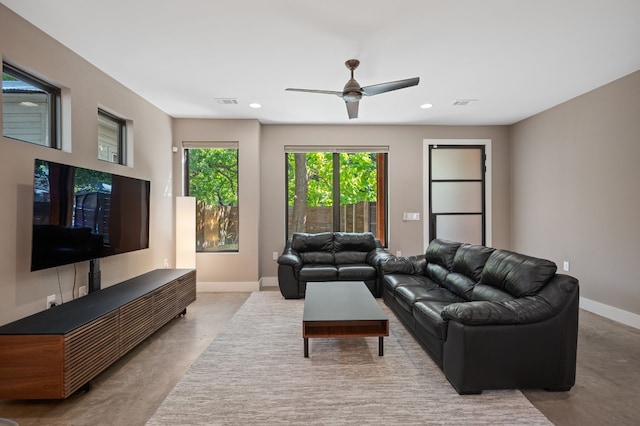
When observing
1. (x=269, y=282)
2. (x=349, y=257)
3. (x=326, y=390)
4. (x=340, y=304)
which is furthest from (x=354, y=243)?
(x=326, y=390)

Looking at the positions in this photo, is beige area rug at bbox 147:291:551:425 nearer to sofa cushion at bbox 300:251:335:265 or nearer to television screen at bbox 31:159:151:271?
television screen at bbox 31:159:151:271

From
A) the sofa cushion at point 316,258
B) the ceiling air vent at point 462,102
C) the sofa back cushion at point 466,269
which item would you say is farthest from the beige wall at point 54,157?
the ceiling air vent at point 462,102

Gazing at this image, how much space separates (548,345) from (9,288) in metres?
4.00

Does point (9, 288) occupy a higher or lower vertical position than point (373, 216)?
lower

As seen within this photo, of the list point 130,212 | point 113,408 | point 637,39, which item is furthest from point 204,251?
point 637,39

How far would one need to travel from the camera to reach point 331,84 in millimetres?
3781

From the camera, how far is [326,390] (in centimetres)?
225

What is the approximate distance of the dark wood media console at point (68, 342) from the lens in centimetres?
201

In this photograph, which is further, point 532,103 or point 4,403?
point 532,103

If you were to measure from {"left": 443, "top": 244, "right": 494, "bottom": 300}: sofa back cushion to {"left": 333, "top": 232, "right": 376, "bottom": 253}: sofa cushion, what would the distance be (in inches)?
67.6

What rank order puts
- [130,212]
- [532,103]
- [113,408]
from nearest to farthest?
[113,408]
[130,212]
[532,103]

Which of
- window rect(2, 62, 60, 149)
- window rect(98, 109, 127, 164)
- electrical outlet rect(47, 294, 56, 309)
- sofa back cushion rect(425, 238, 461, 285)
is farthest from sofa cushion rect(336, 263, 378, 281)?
window rect(2, 62, 60, 149)

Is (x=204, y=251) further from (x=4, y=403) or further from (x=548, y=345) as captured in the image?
(x=548, y=345)

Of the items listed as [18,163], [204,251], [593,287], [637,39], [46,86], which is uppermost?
[637,39]
